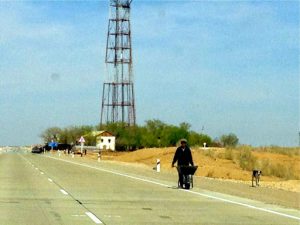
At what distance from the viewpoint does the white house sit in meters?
146

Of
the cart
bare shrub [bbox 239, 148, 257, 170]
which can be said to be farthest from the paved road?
bare shrub [bbox 239, 148, 257, 170]

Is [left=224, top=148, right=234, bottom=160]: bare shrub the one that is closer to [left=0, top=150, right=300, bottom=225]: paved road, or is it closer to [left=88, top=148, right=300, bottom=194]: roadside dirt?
[left=88, top=148, right=300, bottom=194]: roadside dirt

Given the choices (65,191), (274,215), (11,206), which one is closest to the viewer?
(274,215)

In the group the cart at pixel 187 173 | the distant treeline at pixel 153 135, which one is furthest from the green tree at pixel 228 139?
the cart at pixel 187 173

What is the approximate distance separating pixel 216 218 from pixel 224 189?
13.2 metres

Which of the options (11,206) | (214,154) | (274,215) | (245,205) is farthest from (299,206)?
(214,154)

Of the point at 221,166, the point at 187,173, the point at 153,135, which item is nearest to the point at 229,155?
the point at 221,166

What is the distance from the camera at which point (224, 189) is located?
31.2 meters

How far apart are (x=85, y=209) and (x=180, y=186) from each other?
1170 cm

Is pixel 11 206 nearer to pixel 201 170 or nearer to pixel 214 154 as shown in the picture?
pixel 201 170

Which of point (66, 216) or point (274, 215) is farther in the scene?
point (274, 215)

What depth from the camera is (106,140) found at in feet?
481

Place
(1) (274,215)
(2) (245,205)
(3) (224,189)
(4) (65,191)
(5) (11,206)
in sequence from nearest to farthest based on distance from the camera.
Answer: (1) (274,215) < (5) (11,206) < (2) (245,205) < (4) (65,191) < (3) (224,189)

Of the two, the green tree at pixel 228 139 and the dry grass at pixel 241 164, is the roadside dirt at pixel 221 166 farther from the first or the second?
the green tree at pixel 228 139
